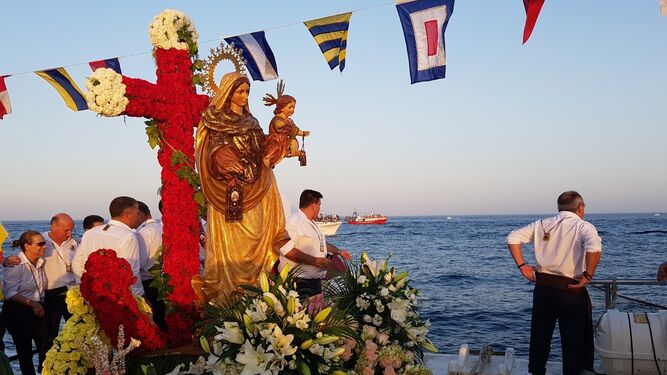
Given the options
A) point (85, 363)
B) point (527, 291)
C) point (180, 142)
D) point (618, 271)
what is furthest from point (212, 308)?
point (618, 271)

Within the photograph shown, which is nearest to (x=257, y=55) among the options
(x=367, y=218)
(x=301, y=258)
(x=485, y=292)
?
(x=301, y=258)

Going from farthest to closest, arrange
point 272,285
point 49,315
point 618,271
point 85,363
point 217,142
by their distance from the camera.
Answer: point 618,271 < point 49,315 < point 217,142 < point 85,363 < point 272,285

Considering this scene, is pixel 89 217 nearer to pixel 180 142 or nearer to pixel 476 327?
pixel 180 142

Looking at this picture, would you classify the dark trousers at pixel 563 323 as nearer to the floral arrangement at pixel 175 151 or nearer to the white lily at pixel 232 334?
the floral arrangement at pixel 175 151

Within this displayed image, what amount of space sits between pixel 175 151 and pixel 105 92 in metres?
0.82

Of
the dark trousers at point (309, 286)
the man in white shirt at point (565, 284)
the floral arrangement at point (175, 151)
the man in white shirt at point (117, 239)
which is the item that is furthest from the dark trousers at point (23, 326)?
the man in white shirt at point (565, 284)

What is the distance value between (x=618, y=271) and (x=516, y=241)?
32.9 meters

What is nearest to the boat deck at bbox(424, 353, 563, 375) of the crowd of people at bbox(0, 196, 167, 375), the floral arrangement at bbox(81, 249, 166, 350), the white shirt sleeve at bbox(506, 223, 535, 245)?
the white shirt sleeve at bbox(506, 223, 535, 245)

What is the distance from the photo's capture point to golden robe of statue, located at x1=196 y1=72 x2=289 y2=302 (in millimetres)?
5602

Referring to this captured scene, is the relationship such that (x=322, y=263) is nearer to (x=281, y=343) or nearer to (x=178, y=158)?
(x=178, y=158)

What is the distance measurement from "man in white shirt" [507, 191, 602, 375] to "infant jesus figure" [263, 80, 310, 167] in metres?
2.83

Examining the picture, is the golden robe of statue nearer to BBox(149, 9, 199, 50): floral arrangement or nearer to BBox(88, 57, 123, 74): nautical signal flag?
BBox(149, 9, 199, 50): floral arrangement

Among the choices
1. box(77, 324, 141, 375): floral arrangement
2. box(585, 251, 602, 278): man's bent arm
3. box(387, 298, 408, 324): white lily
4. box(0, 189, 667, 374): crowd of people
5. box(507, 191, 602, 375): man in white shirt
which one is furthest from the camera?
box(507, 191, 602, 375): man in white shirt

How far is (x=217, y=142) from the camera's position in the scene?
221 inches
